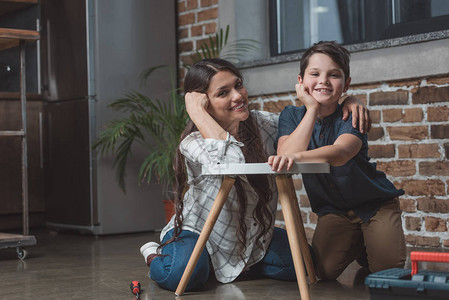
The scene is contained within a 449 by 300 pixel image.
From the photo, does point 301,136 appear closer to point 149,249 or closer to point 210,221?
point 210,221

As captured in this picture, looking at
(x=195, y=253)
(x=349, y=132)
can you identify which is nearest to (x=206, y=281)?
(x=195, y=253)

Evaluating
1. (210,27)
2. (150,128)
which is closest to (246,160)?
(150,128)

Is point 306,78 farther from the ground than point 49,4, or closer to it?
closer to it

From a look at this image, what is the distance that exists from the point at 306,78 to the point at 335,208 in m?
0.56

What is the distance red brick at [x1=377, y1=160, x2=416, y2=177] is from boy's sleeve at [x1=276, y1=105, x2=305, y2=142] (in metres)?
1.24

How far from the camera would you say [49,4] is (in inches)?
194

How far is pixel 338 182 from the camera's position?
8.60 ft

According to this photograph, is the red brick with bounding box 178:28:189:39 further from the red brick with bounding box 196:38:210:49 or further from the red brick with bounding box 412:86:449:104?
the red brick with bounding box 412:86:449:104

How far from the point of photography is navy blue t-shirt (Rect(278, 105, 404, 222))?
2.60 meters

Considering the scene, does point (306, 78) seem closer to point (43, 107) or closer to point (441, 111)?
point (441, 111)

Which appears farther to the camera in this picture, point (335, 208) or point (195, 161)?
point (335, 208)

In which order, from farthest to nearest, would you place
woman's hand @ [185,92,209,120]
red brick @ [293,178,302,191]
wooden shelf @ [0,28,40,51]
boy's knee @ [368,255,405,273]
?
red brick @ [293,178,302,191] → wooden shelf @ [0,28,40,51] → boy's knee @ [368,255,405,273] → woman's hand @ [185,92,209,120]

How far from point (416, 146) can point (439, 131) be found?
157mm

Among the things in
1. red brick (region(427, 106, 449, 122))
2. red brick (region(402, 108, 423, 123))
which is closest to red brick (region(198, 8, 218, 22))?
red brick (region(402, 108, 423, 123))
